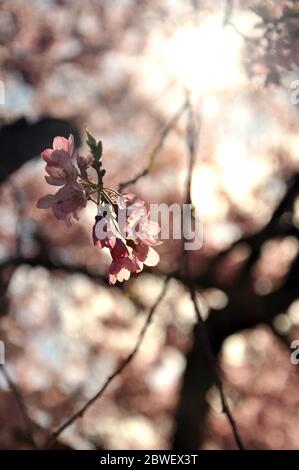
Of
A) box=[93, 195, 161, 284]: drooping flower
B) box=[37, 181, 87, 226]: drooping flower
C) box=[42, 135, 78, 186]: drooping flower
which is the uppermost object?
box=[42, 135, 78, 186]: drooping flower

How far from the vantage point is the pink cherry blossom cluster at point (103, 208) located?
1044mm

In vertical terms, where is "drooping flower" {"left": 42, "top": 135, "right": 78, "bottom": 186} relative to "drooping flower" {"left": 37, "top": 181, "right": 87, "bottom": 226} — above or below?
above

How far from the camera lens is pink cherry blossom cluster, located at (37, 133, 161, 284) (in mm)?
1044

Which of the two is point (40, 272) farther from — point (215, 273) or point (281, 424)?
point (281, 424)

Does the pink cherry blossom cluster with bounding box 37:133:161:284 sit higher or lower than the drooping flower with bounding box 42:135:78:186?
lower

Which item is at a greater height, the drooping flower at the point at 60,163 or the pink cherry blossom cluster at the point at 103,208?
the drooping flower at the point at 60,163

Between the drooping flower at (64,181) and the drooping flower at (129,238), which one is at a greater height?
the drooping flower at (64,181)

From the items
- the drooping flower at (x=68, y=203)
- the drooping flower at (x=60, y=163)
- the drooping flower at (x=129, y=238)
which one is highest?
the drooping flower at (x=60, y=163)

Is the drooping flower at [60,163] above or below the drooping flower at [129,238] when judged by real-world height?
above

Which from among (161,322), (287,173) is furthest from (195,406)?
(287,173)

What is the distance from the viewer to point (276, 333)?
4.22 metres

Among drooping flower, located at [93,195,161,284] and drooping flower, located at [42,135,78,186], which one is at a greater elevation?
drooping flower, located at [42,135,78,186]

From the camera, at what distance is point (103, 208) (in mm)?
1024

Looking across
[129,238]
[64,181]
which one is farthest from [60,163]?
[129,238]
